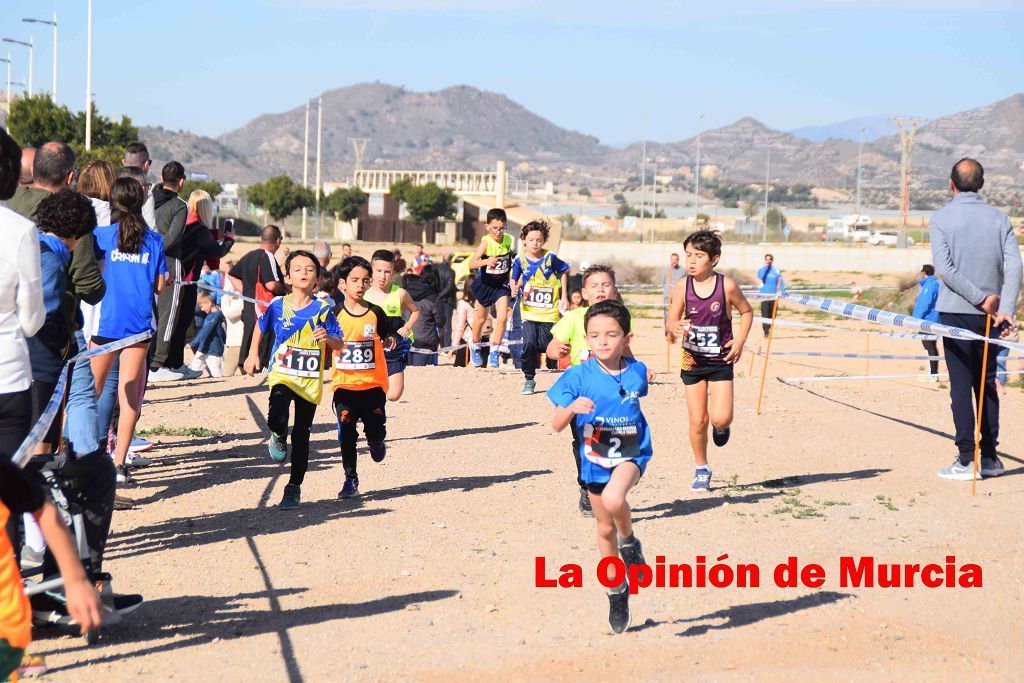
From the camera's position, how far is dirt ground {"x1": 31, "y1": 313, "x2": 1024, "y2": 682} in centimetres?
543

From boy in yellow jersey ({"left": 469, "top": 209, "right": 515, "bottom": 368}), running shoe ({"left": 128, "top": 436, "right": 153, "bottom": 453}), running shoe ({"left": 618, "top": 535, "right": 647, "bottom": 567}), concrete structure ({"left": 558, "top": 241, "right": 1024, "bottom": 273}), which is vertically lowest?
running shoe ({"left": 128, "top": 436, "right": 153, "bottom": 453})

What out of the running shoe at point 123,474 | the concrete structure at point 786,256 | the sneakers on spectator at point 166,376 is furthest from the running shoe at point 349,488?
the concrete structure at point 786,256

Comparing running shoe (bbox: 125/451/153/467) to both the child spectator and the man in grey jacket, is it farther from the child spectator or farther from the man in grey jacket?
the child spectator

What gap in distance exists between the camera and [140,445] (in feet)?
33.0

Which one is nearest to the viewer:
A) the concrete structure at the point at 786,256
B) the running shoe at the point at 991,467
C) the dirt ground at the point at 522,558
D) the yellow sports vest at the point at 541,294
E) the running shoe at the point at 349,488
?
the dirt ground at the point at 522,558

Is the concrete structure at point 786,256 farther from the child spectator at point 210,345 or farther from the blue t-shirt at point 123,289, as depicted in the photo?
the blue t-shirt at point 123,289

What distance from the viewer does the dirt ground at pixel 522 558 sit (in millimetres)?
5434

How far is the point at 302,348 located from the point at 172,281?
2.38 m

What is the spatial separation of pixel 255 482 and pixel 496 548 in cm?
255

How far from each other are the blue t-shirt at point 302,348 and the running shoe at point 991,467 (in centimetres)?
484

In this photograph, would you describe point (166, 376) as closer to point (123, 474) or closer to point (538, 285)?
point (538, 285)

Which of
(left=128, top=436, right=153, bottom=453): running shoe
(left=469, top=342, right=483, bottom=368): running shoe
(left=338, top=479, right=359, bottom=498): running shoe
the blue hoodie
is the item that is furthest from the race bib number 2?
the blue hoodie

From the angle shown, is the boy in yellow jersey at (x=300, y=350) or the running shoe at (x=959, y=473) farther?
the running shoe at (x=959, y=473)

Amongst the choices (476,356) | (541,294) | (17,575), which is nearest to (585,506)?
(17,575)
